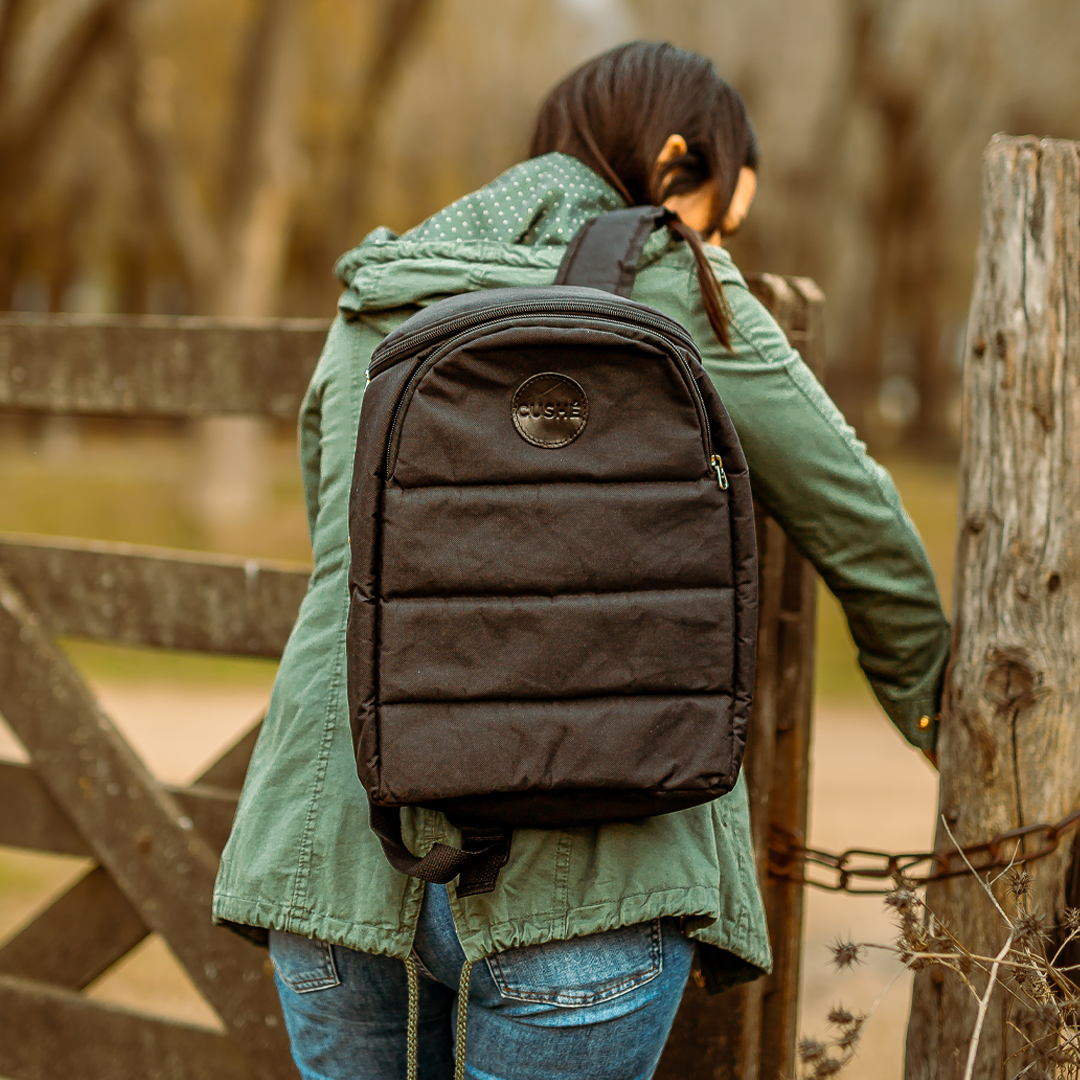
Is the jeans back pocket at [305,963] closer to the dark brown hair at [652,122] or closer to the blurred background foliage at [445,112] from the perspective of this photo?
the dark brown hair at [652,122]

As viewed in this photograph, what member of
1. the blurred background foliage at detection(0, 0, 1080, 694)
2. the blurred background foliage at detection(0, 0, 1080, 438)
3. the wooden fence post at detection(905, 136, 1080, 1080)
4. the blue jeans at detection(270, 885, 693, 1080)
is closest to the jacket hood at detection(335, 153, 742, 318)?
the wooden fence post at detection(905, 136, 1080, 1080)

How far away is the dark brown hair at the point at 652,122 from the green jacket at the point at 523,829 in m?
0.06

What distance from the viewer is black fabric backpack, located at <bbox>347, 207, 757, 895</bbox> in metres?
1.31

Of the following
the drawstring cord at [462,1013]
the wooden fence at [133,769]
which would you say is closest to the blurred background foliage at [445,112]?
the wooden fence at [133,769]

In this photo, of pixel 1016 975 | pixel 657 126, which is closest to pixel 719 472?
pixel 657 126

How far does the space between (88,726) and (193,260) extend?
8367mm

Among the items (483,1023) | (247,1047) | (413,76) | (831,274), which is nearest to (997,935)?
(483,1023)

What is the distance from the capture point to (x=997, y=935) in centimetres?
190

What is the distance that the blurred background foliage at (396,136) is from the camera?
375 inches

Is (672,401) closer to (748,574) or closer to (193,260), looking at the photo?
(748,574)

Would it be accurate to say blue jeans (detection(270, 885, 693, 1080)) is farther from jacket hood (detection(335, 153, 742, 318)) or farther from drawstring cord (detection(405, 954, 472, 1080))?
jacket hood (detection(335, 153, 742, 318))

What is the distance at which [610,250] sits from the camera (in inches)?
58.1

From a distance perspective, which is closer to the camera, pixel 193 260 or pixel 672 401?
pixel 672 401

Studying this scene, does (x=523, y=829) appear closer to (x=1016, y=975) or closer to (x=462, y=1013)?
(x=462, y=1013)
